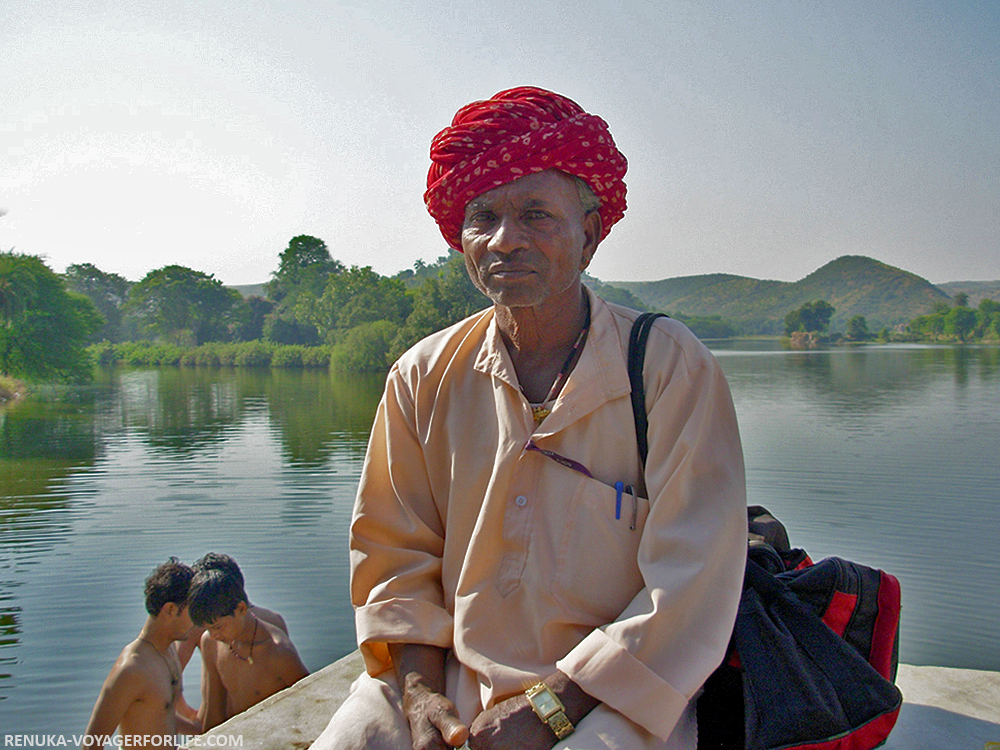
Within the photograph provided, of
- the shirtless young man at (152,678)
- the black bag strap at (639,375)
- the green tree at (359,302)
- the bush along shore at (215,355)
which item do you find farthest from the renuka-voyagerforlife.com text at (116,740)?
the green tree at (359,302)

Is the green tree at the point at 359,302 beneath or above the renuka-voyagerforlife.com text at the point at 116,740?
above

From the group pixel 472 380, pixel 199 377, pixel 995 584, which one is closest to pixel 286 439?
pixel 995 584

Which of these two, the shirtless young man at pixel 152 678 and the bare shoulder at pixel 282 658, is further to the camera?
the bare shoulder at pixel 282 658

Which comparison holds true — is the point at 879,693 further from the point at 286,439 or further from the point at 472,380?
the point at 286,439

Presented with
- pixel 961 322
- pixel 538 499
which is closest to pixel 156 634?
pixel 538 499

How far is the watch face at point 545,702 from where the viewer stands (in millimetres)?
1375

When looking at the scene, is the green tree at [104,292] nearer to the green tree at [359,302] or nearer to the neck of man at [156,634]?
the green tree at [359,302]

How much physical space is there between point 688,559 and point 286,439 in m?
18.6

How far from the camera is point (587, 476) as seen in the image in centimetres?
157

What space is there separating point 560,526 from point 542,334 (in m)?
0.49

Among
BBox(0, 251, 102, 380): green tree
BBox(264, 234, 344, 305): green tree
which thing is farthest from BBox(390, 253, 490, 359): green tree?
BBox(264, 234, 344, 305): green tree

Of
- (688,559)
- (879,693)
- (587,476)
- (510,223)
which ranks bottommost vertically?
(879,693)

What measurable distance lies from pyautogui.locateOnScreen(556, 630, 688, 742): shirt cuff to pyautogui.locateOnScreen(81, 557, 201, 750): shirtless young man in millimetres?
2417

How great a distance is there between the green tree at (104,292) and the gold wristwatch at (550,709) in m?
86.7
